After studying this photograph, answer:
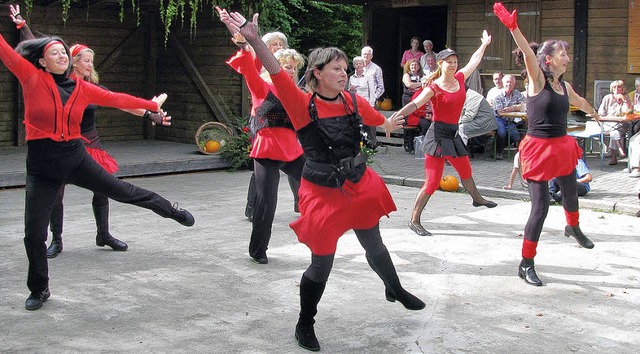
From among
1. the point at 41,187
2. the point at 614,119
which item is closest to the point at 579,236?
the point at 41,187

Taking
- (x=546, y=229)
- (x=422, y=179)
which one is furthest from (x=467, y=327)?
(x=422, y=179)

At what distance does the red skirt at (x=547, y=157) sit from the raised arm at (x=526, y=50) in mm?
394

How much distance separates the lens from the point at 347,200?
16.3ft

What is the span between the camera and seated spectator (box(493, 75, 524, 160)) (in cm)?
1484

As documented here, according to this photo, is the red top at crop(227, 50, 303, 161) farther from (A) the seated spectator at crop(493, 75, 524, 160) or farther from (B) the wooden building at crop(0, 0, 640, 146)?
(A) the seated spectator at crop(493, 75, 524, 160)

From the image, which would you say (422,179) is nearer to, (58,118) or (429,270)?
(429,270)

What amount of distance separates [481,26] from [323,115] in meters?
13.7

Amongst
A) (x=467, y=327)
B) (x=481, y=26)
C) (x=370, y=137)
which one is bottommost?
(x=467, y=327)

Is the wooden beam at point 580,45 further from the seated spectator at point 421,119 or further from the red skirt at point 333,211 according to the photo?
the red skirt at point 333,211

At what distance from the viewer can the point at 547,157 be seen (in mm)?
6609

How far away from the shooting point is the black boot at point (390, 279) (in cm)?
516

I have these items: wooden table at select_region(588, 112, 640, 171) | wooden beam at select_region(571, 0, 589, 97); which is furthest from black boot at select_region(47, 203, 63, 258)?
wooden beam at select_region(571, 0, 589, 97)

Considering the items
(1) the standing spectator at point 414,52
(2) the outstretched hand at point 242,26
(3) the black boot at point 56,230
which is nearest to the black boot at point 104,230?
(3) the black boot at point 56,230

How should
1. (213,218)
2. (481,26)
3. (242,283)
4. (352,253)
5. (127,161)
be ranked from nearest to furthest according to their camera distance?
(242,283), (352,253), (213,218), (127,161), (481,26)
